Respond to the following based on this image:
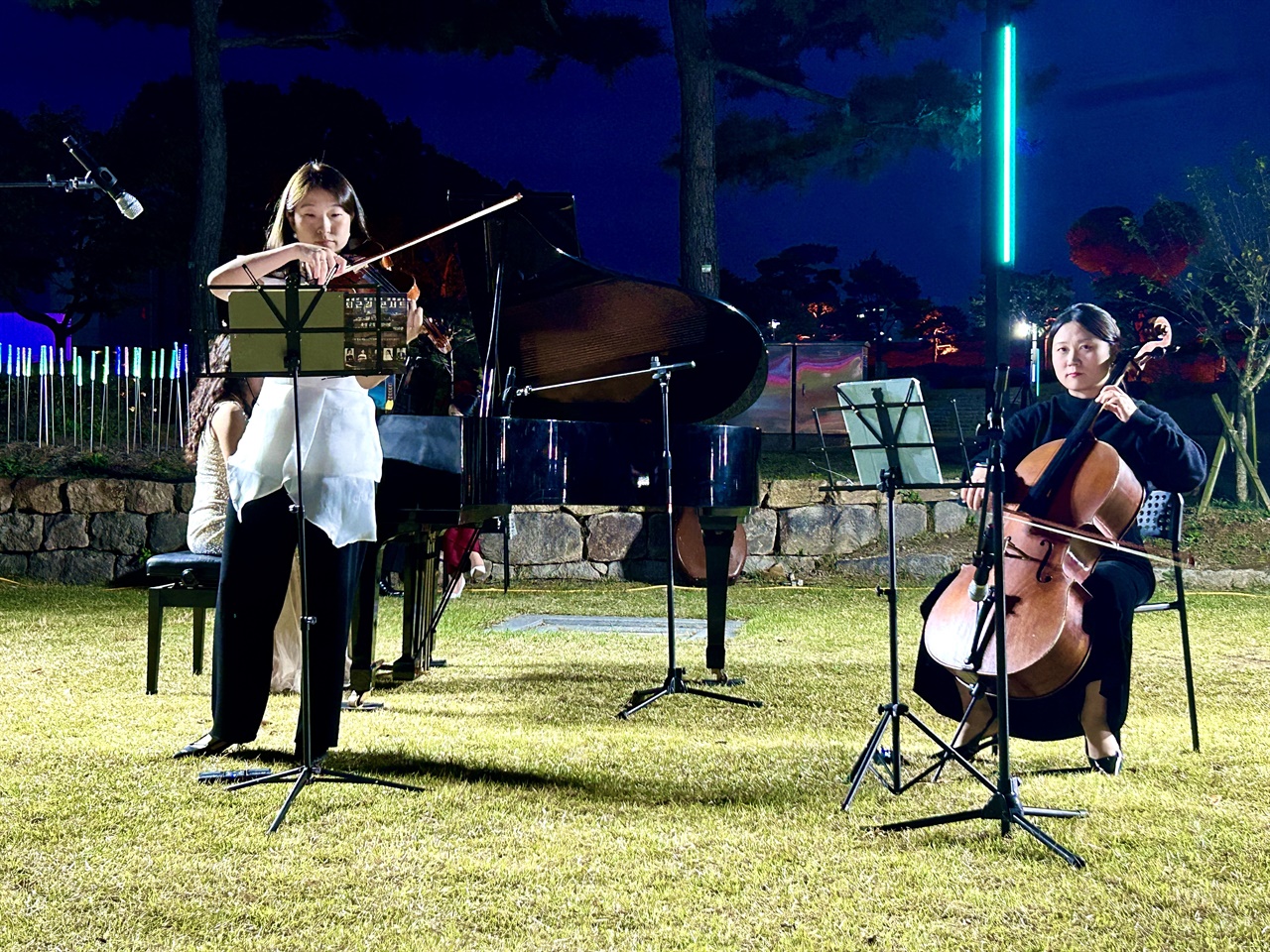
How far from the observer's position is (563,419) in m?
4.88

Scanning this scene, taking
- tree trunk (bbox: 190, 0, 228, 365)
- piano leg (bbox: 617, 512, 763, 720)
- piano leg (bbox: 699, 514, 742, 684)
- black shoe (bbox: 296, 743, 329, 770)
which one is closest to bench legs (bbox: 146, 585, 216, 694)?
black shoe (bbox: 296, 743, 329, 770)

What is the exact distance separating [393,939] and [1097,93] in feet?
72.1

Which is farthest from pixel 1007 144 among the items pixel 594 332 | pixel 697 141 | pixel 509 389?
pixel 697 141

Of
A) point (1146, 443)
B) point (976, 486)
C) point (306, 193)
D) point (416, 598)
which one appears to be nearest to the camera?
point (976, 486)

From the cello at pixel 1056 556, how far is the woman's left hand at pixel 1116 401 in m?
0.03

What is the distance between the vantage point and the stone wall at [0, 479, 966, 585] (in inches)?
350

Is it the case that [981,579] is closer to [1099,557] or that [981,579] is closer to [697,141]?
[1099,557]

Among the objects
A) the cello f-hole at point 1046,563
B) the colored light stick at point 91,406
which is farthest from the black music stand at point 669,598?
the colored light stick at point 91,406

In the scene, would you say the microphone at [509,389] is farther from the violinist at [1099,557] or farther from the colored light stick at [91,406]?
the colored light stick at [91,406]

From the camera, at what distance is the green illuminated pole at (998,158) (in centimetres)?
559

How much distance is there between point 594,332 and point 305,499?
187 cm

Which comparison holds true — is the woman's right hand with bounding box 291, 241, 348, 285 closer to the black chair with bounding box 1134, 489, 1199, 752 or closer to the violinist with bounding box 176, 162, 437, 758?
the violinist with bounding box 176, 162, 437, 758

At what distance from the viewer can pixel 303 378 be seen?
3.38 m

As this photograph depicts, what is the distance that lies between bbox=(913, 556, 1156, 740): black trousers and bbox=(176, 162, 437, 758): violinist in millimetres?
1728
